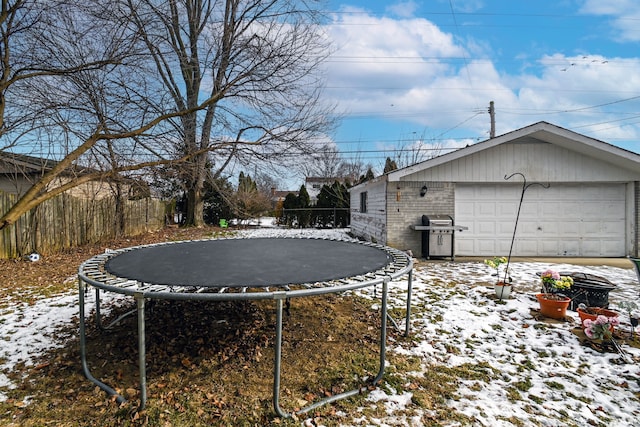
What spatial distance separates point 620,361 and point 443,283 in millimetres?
2649

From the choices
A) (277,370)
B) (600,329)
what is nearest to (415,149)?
(600,329)

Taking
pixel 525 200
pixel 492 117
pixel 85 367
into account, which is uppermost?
pixel 492 117

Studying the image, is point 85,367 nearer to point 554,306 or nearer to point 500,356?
point 500,356

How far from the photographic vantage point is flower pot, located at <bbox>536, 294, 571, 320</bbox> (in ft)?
12.1

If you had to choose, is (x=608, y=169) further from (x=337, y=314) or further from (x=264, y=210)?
(x=264, y=210)

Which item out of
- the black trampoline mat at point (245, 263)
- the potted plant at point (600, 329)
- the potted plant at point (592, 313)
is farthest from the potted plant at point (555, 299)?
the black trampoline mat at point (245, 263)

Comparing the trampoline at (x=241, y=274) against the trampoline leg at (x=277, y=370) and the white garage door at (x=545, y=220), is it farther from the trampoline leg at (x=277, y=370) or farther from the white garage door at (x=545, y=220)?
the white garage door at (x=545, y=220)

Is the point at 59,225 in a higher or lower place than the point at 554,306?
higher

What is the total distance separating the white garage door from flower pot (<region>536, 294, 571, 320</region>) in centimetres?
440

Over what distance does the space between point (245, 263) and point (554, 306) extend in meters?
3.53

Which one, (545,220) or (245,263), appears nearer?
(245,263)

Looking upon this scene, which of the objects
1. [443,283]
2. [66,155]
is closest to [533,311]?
[443,283]

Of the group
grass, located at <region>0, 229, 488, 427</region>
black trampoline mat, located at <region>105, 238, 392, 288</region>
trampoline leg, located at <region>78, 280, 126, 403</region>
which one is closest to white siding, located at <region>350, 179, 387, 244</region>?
black trampoline mat, located at <region>105, 238, 392, 288</region>

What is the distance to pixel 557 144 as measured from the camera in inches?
306
